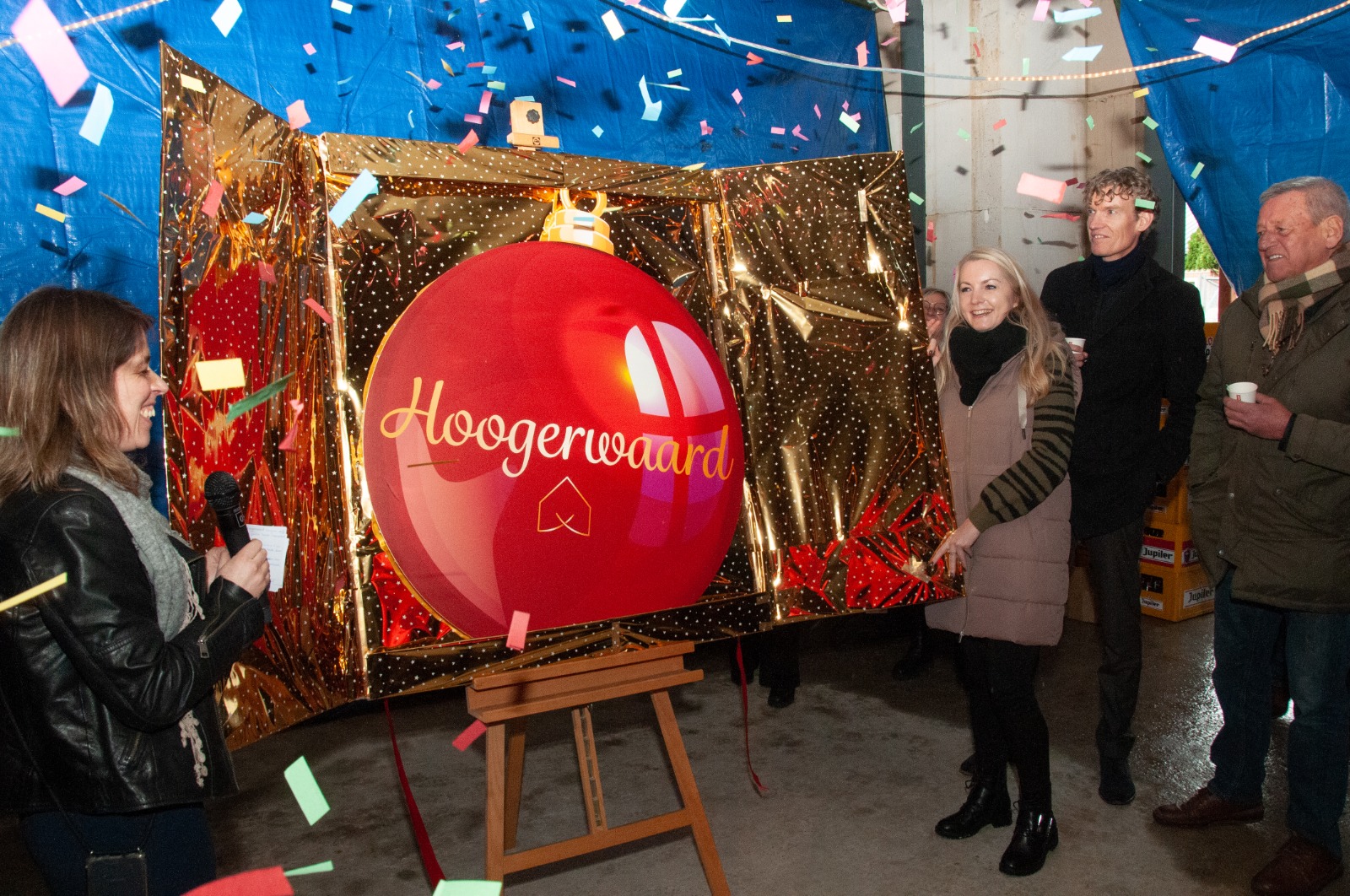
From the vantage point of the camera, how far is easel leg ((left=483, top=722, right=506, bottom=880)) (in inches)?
74.1

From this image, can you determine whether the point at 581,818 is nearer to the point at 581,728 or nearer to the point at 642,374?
the point at 581,728

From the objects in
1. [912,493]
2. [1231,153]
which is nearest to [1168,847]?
[912,493]

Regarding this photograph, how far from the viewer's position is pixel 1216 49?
10.1ft

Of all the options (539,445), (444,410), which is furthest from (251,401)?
(539,445)

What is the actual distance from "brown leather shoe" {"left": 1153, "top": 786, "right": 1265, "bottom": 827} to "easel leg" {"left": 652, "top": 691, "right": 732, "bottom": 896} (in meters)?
1.34

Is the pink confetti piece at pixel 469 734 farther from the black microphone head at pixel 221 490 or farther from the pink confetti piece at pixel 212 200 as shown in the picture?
the pink confetti piece at pixel 212 200

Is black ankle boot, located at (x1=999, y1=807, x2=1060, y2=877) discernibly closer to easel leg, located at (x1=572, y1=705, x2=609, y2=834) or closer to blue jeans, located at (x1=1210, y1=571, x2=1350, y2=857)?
blue jeans, located at (x1=1210, y1=571, x2=1350, y2=857)

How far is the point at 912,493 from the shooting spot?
7.52 ft

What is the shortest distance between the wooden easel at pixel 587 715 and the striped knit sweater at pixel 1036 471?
80 cm

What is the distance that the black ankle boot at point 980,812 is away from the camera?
8.53 feet

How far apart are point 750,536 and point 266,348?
3.36ft

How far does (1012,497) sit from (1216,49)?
5.92 feet

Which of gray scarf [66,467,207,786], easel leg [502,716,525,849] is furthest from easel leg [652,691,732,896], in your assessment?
gray scarf [66,467,207,786]

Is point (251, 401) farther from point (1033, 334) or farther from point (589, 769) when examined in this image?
point (1033, 334)
